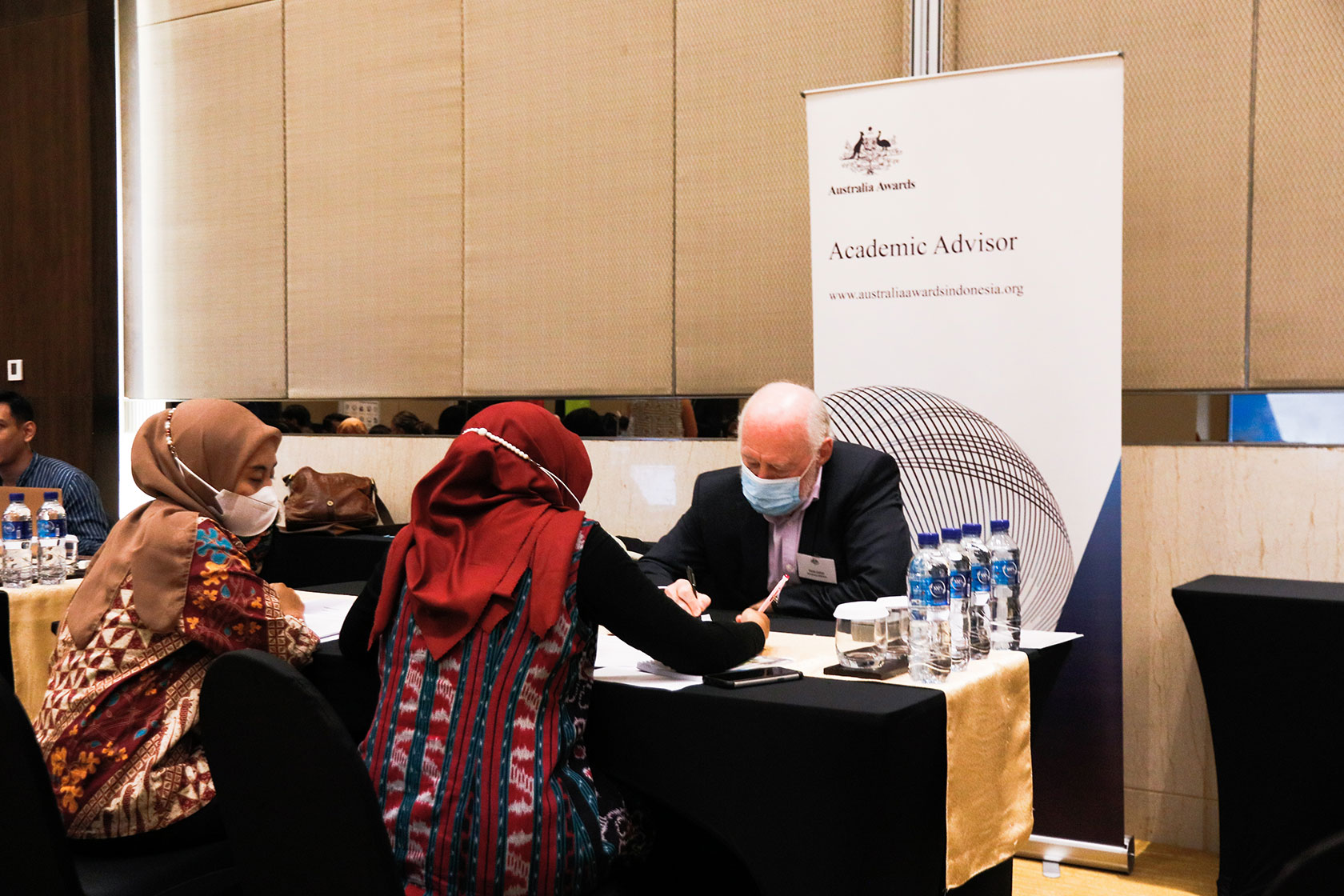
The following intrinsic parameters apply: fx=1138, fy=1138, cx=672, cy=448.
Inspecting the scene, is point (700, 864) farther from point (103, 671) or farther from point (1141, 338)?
point (1141, 338)

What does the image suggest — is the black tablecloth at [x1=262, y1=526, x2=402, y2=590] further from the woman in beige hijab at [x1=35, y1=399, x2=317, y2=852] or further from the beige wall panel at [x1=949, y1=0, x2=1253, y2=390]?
the beige wall panel at [x1=949, y1=0, x2=1253, y2=390]

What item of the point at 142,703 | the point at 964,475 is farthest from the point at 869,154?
the point at 142,703

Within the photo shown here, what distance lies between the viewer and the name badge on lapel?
9.32ft

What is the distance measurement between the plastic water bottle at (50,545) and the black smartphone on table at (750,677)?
2164mm

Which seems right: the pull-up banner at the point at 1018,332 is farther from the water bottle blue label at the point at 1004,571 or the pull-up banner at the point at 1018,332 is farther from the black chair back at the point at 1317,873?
the black chair back at the point at 1317,873

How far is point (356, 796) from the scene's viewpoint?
129 cm

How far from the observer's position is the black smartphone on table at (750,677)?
1800 mm

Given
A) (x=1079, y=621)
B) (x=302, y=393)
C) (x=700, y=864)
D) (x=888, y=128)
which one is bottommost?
(x=700, y=864)

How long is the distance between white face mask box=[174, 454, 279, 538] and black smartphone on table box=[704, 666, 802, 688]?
3.28ft

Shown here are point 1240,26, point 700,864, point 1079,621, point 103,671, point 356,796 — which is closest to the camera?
point 356,796

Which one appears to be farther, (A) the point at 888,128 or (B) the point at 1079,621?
(A) the point at 888,128

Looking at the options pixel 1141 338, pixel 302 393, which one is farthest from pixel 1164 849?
pixel 302 393

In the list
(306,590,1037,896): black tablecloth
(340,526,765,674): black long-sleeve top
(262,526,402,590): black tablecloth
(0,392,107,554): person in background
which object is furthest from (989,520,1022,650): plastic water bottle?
(0,392,107,554): person in background

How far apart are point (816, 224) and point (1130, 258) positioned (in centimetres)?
96
